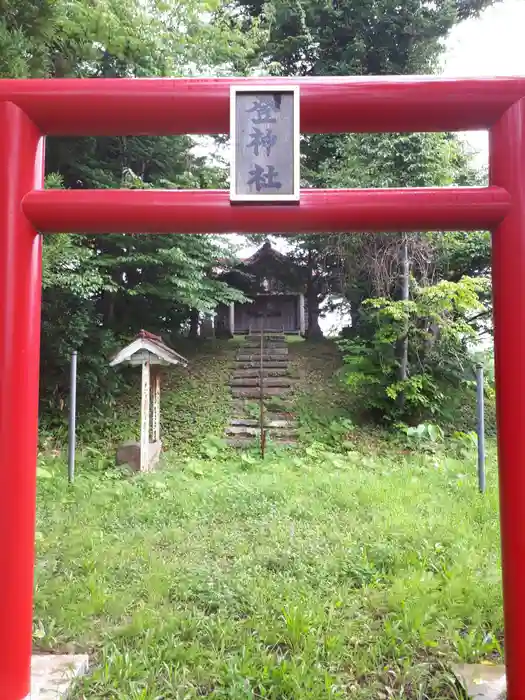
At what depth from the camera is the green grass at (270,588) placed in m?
2.34

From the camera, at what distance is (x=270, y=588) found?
122 inches

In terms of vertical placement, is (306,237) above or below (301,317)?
above

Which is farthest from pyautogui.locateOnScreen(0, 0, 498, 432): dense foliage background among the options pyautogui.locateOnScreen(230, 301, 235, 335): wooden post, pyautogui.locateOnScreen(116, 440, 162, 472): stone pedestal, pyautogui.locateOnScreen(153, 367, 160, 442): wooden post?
pyautogui.locateOnScreen(230, 301, 235, 335): wooden post

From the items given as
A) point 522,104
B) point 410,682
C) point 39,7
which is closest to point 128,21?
point 39,7

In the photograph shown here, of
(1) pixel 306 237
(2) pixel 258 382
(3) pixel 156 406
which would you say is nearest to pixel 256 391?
(2) pixel 258 382

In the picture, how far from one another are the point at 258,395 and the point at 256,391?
16 cm

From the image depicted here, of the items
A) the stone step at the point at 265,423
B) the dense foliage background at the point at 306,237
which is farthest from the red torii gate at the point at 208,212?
the stone step at the point at 265,423

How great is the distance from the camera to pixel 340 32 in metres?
11.0

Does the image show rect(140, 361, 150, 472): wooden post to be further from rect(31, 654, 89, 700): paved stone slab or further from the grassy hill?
rect(31, 654, 89, 700): paved stone slab

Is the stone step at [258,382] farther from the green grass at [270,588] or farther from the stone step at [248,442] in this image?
the green grass at [270,588]

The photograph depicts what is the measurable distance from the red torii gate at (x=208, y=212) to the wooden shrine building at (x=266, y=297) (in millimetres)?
11887

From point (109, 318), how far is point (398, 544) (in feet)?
26.8

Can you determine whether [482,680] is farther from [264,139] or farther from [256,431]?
[256,431]

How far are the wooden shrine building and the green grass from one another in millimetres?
10160
